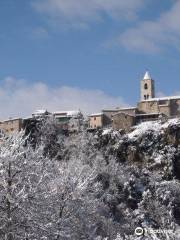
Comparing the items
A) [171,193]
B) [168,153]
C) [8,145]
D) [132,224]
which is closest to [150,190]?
[171,193]

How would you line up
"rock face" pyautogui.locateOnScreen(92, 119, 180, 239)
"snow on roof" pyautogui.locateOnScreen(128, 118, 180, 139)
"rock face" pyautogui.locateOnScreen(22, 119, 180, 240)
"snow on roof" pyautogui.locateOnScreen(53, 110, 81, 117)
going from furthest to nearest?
"snow on roof" pyautogui.locateOnScreen(53, 110, 81, 117) → "snow on roof" pyautogui.locateOnScreen(128, 118, 180, 139) → "rock face" pyautogui.locateOnScreen(92, 119, 180, 239) → "rock face" pyautogui.locateOnScreen(22, 119, 180, 240)

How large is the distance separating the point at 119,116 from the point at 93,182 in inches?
1290

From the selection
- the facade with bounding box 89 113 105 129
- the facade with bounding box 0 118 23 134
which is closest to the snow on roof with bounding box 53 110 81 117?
the facade with bounding box 89 113 105 129

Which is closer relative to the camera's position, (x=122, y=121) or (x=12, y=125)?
(x=122, y=121)

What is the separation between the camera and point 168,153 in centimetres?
8025

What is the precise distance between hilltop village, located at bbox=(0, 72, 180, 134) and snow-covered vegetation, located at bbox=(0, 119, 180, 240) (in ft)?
10.1

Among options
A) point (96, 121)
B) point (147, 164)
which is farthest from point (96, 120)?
point (147, 164)

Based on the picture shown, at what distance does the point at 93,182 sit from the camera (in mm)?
59062

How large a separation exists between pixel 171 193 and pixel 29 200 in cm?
5348

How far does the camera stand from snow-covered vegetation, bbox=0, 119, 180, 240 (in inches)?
819

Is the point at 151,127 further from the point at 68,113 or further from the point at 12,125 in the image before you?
the point at 12,125

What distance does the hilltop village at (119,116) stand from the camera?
9031 cm

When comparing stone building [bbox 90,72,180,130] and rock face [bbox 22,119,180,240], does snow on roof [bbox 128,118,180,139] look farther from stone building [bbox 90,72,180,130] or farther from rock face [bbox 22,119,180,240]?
stone building [bbox 90,72,180,130]

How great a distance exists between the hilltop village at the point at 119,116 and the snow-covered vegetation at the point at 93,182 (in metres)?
3.09
